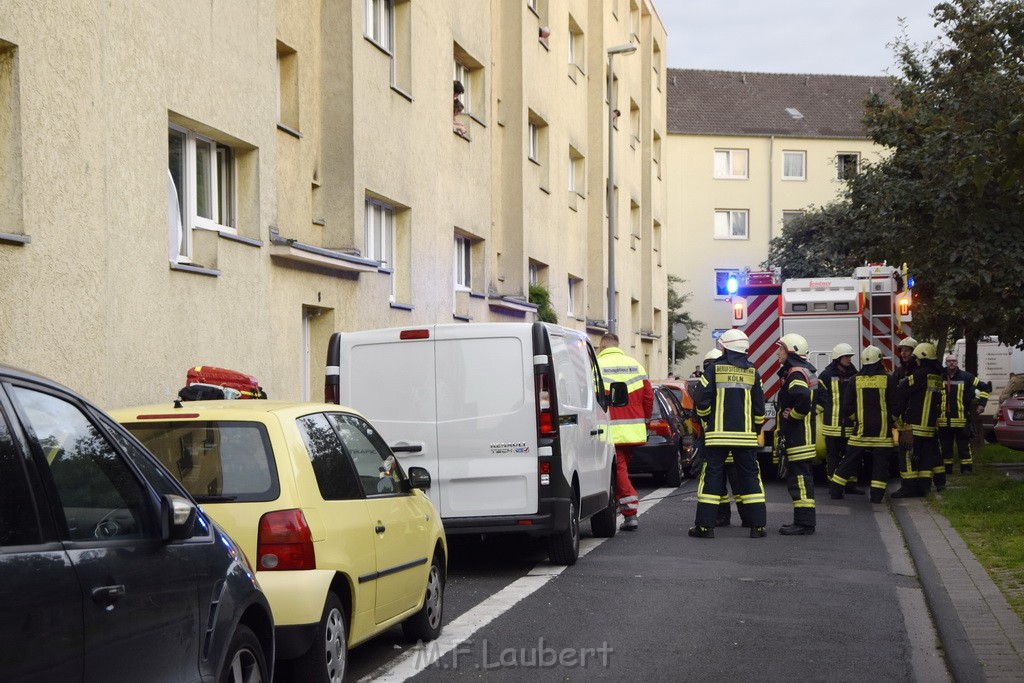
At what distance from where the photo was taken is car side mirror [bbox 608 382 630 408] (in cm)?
1246

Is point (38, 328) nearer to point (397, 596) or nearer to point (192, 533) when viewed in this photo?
point (397, 596)

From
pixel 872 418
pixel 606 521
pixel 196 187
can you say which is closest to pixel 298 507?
pixel 606 521

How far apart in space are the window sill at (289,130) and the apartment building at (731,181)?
4283 centimetres

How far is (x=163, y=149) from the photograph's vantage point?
1236 centimetres

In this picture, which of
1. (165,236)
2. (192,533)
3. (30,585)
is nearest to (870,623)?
(192,533)

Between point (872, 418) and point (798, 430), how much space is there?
3.62 m

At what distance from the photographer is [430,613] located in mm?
7754

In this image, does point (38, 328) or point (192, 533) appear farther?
point (38, 328)

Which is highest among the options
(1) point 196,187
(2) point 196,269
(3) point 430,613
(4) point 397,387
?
(1) point 196,187

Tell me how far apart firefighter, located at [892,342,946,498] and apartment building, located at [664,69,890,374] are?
41050 mm

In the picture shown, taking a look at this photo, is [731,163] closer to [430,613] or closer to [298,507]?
[430,613]

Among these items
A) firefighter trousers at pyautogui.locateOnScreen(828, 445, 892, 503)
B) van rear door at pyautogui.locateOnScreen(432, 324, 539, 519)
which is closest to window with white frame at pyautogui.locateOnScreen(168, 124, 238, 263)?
van rear door at pyautogui.locateOnScreen(432, 324, 539, 519)

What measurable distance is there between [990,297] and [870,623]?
1380 centimetres

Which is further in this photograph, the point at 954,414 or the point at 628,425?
the point at 954,414
